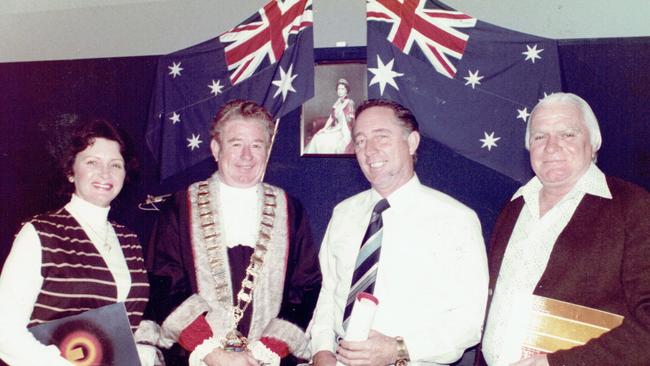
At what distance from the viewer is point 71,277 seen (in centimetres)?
196

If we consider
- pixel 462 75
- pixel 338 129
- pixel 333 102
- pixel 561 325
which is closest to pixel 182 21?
pixel 333 102

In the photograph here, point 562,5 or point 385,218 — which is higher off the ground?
point 562,5

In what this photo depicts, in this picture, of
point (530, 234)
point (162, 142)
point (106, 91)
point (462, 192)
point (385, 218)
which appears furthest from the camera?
point (106, 91)

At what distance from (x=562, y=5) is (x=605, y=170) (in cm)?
126

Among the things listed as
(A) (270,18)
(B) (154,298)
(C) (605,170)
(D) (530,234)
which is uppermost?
(A) (270,18)

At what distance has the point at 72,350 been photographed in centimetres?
184

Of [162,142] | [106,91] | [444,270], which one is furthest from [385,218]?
[106,91]

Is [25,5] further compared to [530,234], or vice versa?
[25,5]

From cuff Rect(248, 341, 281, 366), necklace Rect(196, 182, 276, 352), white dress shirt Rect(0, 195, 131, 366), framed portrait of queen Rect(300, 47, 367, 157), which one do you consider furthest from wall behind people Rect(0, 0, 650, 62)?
white dress shirt Rect(0, 195, 131, 366)

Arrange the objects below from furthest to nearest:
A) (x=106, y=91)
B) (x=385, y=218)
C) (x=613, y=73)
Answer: (x=106, y=91)
(x=613, y=73)
(x=385, y=218)

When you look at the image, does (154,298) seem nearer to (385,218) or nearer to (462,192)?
(385,218)

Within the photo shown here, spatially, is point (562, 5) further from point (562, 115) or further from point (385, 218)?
point (385, 218)

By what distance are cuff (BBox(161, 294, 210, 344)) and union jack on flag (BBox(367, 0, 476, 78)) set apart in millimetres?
2212

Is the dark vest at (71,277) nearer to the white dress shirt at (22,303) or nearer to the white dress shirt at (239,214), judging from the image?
the white dress shirt at (22,303)
